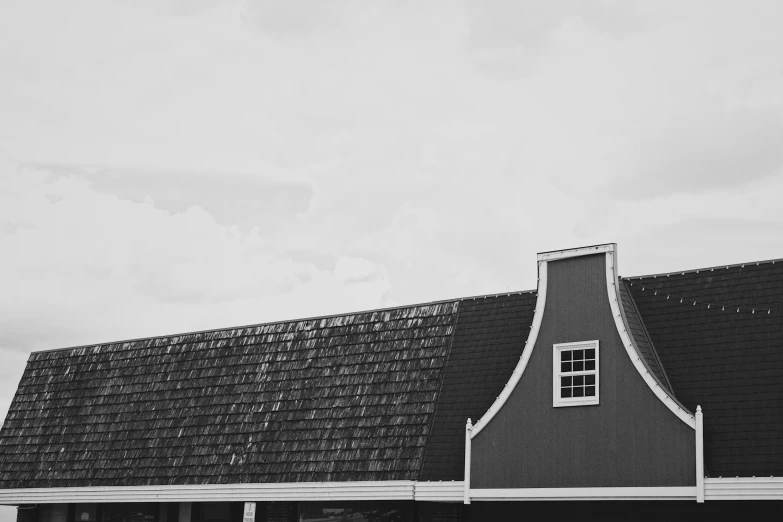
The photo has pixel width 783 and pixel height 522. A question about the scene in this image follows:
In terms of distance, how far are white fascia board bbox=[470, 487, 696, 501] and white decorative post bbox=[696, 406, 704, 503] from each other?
0.63ft

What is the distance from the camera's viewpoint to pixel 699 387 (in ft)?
66.3

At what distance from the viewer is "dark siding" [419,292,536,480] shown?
22.5 metres

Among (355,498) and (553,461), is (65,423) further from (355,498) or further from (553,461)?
(553,461)

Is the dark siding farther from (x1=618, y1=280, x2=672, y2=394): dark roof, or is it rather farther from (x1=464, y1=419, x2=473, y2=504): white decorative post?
(x1=618, y1=280, x2=672, y2=394): dark roof

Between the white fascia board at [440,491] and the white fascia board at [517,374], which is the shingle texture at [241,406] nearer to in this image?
the white fascia board at [440,491]

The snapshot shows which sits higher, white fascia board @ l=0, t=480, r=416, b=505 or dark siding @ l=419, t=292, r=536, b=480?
dark siding @ l=419, t=292, r=536, b=480

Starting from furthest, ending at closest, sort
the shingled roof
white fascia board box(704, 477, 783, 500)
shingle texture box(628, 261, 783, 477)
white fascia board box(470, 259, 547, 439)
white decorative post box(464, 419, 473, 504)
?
white fascia board box(470, 259, 547, 439), white decorative post box(464, 419, 473, 504), the shingled roof, shingle texture box(628, 261, 783, 477), white fascia board box(704, 477, 783, 500)

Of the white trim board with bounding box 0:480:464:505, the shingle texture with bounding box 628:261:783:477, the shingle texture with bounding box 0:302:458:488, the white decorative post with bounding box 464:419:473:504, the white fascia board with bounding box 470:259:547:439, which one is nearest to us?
the shingle texture with bounding box 628:261:783:477

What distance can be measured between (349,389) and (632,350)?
779cm

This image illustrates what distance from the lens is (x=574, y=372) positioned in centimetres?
2095

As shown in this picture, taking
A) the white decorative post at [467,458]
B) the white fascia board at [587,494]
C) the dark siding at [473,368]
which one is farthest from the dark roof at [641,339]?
the white decorative post at [467,458]

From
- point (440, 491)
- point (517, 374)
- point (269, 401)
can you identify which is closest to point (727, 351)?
point (517, 374)

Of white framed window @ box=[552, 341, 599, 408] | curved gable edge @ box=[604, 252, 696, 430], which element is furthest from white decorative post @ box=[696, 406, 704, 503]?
white framed window @ box=[552, 341, 599, 408]

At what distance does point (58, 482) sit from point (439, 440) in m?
11.7
